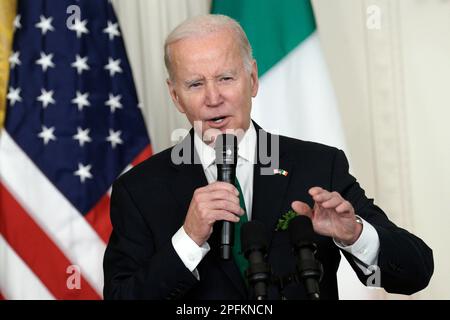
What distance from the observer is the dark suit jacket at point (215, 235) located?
2.06 metres

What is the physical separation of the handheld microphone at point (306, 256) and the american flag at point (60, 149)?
2.10 meters

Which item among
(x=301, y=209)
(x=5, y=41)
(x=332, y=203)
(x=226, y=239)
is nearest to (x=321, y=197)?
(x=332, y=203)

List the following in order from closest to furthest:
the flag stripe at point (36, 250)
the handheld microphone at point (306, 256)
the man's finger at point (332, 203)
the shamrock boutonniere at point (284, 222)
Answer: the handheld microphone at point (306, 256) → the man's finger at point (332, 203) → the shamrock boutonniere at point (284, 222) → the flag stripe at point (36, 250)

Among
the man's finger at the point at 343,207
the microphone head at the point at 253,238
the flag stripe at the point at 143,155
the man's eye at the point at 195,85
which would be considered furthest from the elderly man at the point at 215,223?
→ the flag stripe at the point at 143,155

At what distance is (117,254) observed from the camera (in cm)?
226

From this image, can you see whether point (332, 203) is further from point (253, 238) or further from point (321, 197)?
point (253, 238)

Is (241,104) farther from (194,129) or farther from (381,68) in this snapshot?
(381,68)

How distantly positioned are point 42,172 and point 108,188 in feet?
1.09

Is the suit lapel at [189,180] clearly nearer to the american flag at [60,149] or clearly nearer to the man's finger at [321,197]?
the man's finger at [321,197]

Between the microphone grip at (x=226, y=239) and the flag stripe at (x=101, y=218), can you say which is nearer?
the microphone grip at (x=226, y=239)

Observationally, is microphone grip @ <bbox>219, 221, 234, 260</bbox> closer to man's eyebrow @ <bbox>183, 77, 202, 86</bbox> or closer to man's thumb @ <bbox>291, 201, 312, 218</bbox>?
man's thumb @ <bbox>291, 201, 312, 218</bbox>

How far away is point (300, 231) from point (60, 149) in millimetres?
2225

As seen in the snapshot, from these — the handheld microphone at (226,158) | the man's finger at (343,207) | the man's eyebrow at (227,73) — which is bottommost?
the man's finger at (343,207)

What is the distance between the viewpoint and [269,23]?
393cm
